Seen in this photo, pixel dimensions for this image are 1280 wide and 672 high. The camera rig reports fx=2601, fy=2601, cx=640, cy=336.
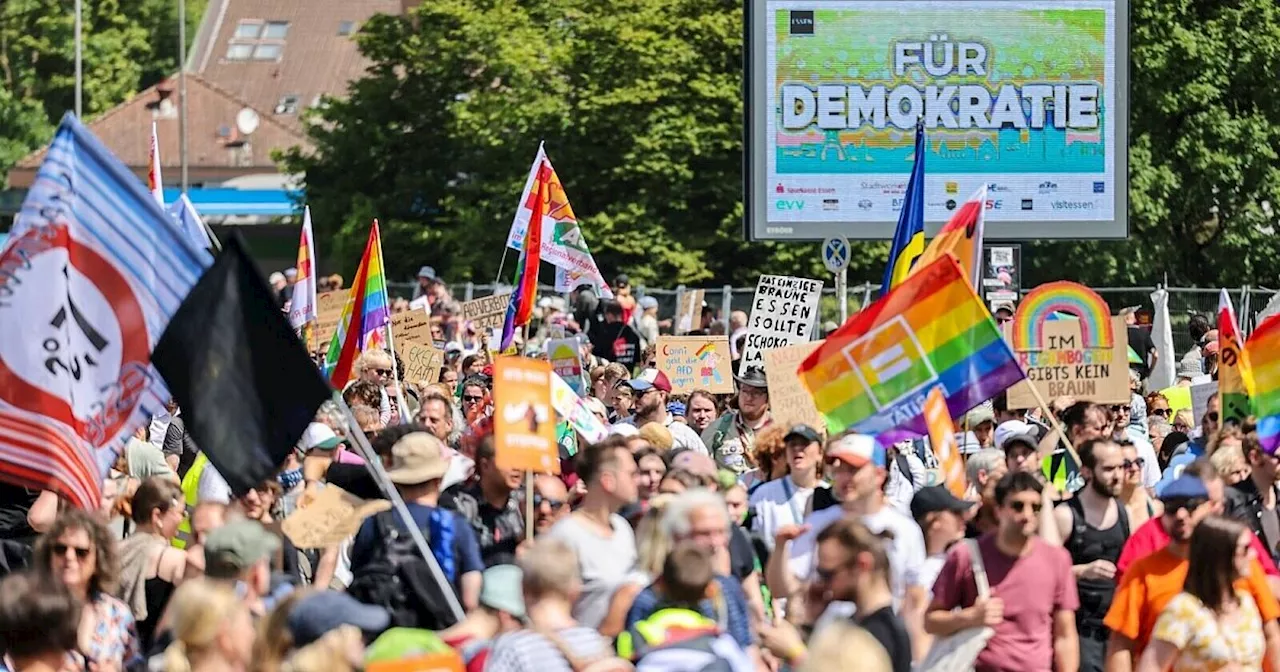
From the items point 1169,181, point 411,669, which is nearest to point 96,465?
point 411,669

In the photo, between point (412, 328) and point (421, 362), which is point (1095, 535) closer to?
point (421, 362)

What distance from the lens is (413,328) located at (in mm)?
18078

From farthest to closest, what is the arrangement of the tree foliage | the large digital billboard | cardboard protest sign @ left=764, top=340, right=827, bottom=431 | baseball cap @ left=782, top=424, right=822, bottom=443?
1. the tree foliage
2. the large digital billboard
3. cardboard protest sign @ left=764, top=340, right=827, bottom=431
4. baseball cap @ left=782, top=424, right=822, bottom=443

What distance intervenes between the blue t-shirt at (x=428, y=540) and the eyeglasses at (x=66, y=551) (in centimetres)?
110

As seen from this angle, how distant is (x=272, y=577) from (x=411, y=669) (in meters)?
1.52

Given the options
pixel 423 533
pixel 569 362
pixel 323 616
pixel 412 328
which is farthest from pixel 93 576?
pixel 412 328

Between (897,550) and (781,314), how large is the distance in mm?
8973

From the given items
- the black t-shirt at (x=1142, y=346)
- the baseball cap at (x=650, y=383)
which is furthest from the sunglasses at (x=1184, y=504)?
the black t-shirt at (x=1142, y=346)

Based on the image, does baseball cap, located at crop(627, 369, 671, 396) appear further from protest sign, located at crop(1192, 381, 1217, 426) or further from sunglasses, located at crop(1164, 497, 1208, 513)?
sunglasses, located at crop(1164, 497, 1208, 513)

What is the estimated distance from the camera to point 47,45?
8838cm

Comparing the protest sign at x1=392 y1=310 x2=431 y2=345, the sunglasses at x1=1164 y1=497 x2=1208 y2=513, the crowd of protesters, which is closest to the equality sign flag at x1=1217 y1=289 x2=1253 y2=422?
the crowd of protesters

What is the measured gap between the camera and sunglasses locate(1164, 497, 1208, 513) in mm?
8984

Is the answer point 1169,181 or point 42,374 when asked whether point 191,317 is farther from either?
point 1169,181

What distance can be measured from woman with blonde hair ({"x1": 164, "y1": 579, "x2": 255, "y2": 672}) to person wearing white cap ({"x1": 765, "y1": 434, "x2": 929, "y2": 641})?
2508 mm
